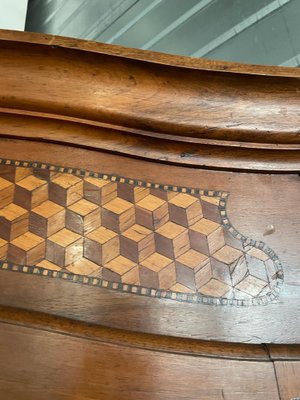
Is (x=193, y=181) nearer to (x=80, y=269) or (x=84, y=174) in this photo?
(x=84, y=174)

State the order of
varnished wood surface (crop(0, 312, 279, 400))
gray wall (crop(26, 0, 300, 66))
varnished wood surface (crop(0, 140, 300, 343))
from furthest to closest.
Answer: gray wall (crop(26, 0, 300, 66)) < varnished wood surface (crop(0, 140, 300, 343)) < varnished wood surface (crop(0, 312, 279, 400))

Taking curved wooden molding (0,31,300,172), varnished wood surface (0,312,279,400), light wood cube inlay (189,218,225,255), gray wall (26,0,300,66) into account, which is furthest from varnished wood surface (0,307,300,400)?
gray wall (26,0,300,66)

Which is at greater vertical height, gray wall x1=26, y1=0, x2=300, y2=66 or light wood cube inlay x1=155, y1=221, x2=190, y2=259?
gray wall x1=26, y1=0, x2=300, y2=66

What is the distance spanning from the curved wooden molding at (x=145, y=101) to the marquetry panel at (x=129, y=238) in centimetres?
11

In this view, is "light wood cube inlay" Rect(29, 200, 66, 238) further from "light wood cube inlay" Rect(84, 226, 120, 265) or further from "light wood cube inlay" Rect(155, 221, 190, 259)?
"light wood cube inlay" Rect(155, 221, 190, 259)

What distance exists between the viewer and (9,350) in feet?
2.89

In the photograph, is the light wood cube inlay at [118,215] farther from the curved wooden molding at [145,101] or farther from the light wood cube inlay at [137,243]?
the curved wooden molding at [145,101]

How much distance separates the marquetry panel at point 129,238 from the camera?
1.07 m

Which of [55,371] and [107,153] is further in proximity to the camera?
[107,153]

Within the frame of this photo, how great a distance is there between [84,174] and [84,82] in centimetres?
22

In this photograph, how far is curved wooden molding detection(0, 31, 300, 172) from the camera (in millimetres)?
1190

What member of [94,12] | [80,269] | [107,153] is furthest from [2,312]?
[94,12]

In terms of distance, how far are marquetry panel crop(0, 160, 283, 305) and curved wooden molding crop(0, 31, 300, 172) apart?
0.11 meters

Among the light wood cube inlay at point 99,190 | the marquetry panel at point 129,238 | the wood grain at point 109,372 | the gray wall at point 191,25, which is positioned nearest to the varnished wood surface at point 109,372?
the wood grain at point 109,372
